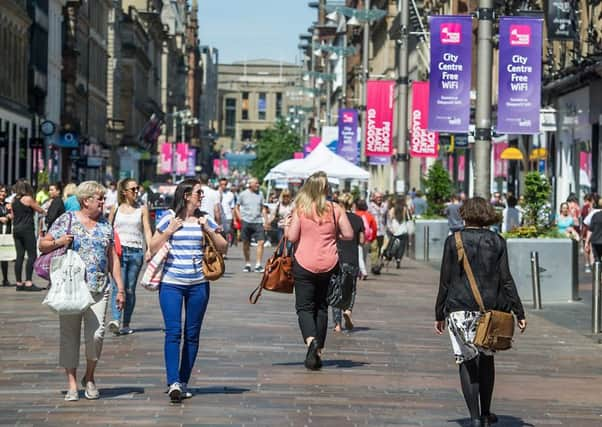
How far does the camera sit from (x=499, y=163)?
186 ft

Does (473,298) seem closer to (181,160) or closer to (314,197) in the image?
(314,197)

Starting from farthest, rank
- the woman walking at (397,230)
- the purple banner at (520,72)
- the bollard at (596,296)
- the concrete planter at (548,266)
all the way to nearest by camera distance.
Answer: the woman walking at (397,230)
the purple banner at (520,72)
the concrete planter at (548,266)
the bollard at (596,296)

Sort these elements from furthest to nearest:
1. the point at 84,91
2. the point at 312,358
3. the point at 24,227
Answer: the point at 84,91, the point at 24,227, the point at 312,358

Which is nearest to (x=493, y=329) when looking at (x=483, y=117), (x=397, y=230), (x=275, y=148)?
(x=483, y=117)

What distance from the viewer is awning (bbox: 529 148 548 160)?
49.1 metres

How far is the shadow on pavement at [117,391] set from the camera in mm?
11977

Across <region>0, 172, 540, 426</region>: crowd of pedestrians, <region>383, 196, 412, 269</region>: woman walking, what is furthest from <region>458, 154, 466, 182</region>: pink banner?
<region>0, 172, 540, 426</region>: crowd of pedestrians

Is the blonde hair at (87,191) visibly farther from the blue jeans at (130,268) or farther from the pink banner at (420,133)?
the pink banner at (420,133)

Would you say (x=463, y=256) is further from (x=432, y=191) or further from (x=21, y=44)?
(x=21, y=44)

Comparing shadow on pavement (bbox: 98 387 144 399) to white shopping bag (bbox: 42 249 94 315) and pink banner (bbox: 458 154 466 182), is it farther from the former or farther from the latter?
pink banner (bbox: 458 154 466 182)

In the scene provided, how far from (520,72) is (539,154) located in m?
25.4

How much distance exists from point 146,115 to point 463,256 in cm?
11771

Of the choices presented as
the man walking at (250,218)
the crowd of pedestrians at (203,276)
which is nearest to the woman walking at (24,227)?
the man walking at (250,218)

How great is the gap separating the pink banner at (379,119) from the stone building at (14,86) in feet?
42.7
